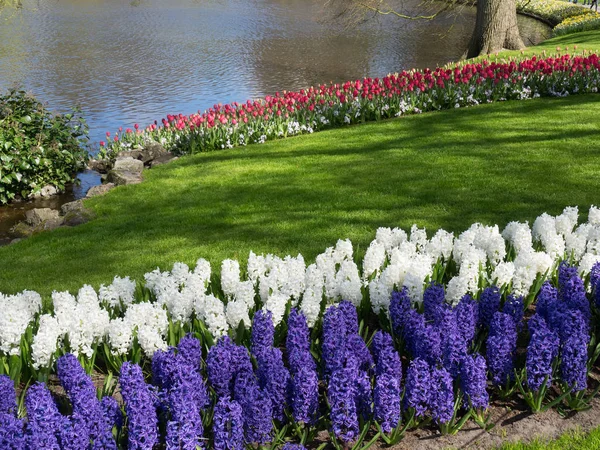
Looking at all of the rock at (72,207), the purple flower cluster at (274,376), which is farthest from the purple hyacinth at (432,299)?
the rock at (72,207)

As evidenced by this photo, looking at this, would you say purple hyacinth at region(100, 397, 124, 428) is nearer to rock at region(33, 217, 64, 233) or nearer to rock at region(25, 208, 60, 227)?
rock at region(33, 217, 64, 233)

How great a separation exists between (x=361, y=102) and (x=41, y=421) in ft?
30.4

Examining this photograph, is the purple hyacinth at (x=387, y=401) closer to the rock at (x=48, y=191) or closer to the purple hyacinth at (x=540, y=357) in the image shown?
the purple hyacinth at (x=540, y=357)

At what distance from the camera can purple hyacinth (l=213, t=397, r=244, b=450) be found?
10.0 feet

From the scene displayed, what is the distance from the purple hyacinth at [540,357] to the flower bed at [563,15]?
21.1 meters

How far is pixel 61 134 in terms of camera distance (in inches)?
423

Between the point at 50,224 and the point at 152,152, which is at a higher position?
the point at 152,152

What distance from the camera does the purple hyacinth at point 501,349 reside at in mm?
3564

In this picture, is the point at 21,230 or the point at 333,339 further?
the point at 21,230

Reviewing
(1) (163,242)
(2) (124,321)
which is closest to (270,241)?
(1) (163,242)

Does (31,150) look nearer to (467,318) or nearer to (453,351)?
(467,318)

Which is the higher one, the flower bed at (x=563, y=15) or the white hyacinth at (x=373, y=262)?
the flower bed at (x=563, y=15)

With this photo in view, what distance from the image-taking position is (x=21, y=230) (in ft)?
28.0

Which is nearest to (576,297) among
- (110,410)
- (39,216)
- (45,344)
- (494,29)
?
(110,410)
